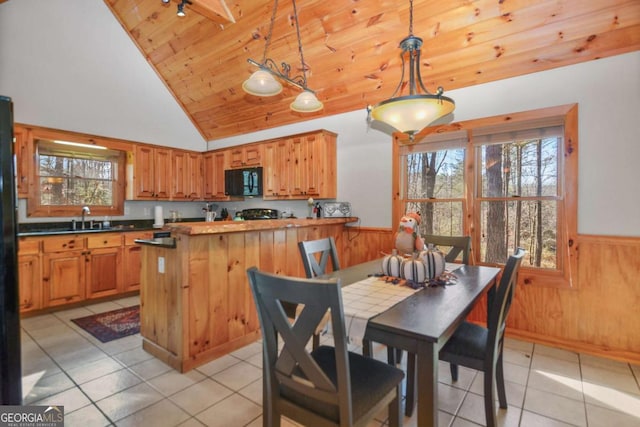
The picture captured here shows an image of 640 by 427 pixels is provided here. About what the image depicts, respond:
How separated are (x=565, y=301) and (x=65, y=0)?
7007mm

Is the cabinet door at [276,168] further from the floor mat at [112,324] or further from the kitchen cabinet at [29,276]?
the kitchen cabinet at [29,276]

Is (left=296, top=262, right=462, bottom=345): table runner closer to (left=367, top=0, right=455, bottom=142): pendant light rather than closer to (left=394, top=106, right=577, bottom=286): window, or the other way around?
(left=367, top=0, right=455, bottom=142): pendant light

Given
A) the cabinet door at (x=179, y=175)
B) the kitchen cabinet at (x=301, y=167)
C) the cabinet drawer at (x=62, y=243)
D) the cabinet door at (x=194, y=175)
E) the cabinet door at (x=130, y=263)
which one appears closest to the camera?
the cabinet drawer at (x=62, y=243)

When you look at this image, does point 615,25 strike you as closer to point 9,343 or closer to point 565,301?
point 565,301

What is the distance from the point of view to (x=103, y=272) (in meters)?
4.00

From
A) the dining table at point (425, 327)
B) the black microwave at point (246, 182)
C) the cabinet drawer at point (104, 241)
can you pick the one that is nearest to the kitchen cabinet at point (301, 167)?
the black microwave at point (246, 182)

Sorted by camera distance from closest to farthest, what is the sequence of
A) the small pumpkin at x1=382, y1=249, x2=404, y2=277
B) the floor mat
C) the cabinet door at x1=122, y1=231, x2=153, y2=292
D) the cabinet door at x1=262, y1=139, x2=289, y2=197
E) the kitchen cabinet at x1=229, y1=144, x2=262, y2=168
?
the small pumpkin at x1=382, y1=249, x2=404, y2=277 < the floor mat < the cabinet door at x1=122, y1=231, x2=153, y2=292 < the cabinet door at x1=262, y1=139, x2=289, y2=197 < the kitchen cabinet at x1=229, y1=144, x2=262, y2=168

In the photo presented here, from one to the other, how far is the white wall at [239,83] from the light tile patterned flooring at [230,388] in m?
1.24

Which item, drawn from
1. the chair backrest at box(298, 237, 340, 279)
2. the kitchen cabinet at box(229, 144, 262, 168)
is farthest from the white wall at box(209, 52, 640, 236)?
the kitchen cabinet at box(229, 144, 262, 168)

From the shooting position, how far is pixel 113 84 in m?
4.56

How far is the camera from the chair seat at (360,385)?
116 cm

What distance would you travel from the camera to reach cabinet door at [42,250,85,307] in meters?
3.55

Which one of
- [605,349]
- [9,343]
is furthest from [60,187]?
[605,349]

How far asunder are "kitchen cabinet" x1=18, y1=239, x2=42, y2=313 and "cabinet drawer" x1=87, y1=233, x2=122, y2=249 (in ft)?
1.67
